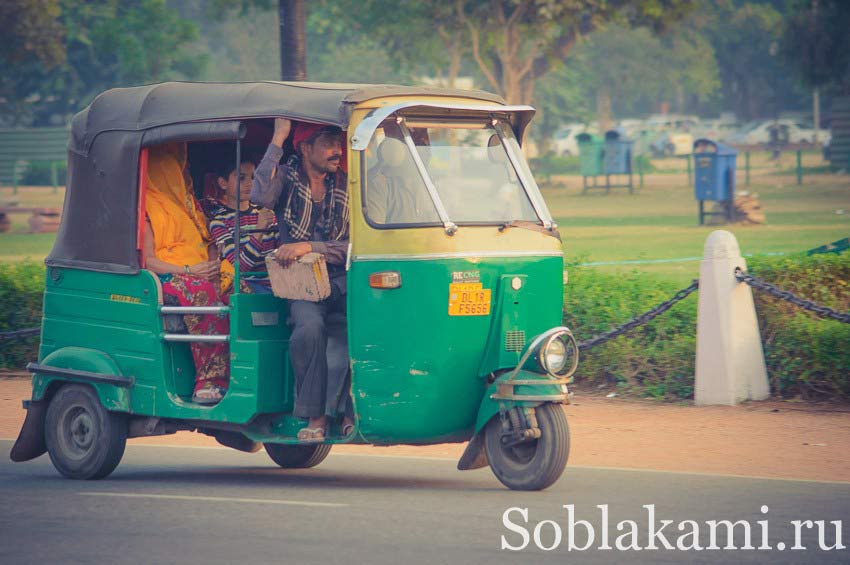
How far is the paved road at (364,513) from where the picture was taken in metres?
6.65

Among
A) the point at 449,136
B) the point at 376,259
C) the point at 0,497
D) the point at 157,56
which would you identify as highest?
the point at 157,56

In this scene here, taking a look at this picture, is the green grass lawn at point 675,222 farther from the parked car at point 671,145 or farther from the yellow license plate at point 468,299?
the parked car at point 671,145

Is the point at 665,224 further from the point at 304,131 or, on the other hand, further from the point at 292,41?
the point at 304,131

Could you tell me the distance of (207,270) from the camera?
903cm

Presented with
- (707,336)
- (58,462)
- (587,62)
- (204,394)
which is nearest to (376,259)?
(204,394)

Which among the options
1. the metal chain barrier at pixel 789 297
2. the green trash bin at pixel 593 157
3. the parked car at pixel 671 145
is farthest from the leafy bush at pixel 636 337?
the parked car at pixel 671 145

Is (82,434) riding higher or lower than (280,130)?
lower

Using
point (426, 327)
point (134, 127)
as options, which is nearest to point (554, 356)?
point (426, 327)

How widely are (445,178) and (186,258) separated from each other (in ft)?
6.68

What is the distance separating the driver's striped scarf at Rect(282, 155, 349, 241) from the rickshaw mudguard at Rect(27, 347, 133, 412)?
1.53m

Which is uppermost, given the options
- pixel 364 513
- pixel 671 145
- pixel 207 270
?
pixel 671 145

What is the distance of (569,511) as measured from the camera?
7.48 m

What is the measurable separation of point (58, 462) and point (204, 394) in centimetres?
125

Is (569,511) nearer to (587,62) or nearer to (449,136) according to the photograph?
(449,136)
